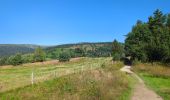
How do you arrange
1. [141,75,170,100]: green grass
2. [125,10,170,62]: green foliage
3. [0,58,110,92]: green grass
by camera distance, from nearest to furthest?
[141,75,170,100]: green grass
[0,58,110,92]: green grass
[125,10,170,62]: green foliage

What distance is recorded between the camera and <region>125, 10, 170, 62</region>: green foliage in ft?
235

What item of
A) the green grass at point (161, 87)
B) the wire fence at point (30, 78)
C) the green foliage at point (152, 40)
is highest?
the green foliage at point (152, 40)

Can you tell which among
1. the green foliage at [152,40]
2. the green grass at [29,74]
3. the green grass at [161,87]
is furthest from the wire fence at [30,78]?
the green foliage at [152,40]

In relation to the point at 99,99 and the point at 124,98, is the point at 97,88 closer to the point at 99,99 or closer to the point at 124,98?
the point at 99,99

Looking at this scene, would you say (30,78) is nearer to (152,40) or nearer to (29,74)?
(29,74)

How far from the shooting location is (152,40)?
74062 mm

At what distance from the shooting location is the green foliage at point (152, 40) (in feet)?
235

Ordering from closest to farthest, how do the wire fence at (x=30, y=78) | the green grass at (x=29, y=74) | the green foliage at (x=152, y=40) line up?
the wire fence at (x=30, y=78), the green grass at (x=29, y=74), the green foliage at (x=152, y=40)

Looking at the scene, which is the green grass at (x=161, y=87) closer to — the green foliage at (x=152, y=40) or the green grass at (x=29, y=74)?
the green grass at (x=29, y=74)

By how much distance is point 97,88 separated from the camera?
61.8 feet

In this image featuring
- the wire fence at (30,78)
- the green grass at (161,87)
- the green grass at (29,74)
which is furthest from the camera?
the green grass at (29,74)

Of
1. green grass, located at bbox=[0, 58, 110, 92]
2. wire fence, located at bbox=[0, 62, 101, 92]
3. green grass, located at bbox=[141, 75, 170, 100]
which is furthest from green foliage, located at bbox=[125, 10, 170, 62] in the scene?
green grass, located at bbox=[141, 75, 170, 100]

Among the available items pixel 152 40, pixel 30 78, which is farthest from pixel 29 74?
pixel 152 40

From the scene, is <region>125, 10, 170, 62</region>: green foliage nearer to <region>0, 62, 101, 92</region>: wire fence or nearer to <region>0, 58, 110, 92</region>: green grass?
<region>0, 58, 110, 92</region>: green grass
